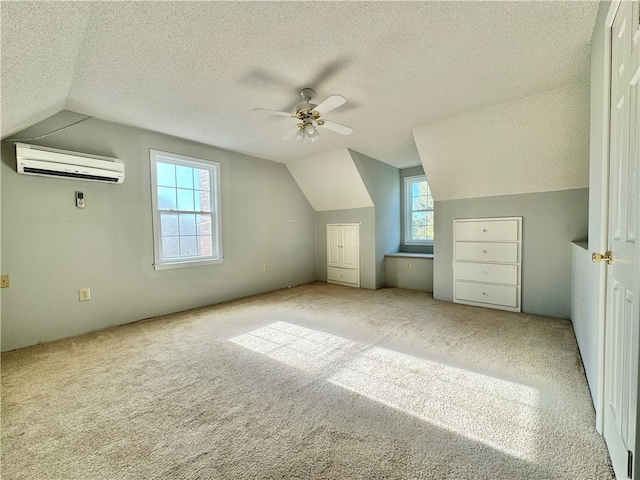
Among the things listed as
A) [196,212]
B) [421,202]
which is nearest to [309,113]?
[196,212]

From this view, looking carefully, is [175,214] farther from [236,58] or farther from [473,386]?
[473,386]

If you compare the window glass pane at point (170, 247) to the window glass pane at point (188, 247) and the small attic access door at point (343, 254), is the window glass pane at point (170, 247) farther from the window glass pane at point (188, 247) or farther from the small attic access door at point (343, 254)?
the small attic access door at point (343, 254)

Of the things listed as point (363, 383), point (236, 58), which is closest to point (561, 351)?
point (363, 383)

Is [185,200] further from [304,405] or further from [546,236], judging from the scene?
[546,236]

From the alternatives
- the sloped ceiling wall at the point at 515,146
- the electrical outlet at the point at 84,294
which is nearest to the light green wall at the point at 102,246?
the electrical outlet at the point at 84,294

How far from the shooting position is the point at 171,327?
299 centimetres

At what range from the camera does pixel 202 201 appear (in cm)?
386

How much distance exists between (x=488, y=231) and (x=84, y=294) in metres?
4.93

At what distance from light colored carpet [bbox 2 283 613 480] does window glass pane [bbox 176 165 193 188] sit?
1.91 meters

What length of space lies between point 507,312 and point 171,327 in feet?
13.5

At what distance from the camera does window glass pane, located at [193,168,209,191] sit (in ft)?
12.4

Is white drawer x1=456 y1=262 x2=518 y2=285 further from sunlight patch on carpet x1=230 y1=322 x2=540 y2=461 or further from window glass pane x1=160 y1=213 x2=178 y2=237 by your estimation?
window glass pane x1=160 y1=213 x2=178 y2=237

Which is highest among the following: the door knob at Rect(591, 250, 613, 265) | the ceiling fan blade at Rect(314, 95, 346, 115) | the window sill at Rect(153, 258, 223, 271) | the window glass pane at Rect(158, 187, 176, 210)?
the ceiling fan blade at Rect(314, 95, 346, 115)

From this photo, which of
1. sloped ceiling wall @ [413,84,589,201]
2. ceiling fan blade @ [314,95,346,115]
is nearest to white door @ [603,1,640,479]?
ceiling fan blade @ [314,95,346,115]
